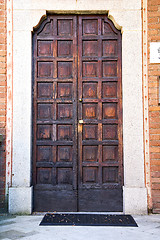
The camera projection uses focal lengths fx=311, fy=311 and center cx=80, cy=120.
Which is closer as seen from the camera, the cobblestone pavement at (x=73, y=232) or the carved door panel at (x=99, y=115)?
the cobblestone pavement at (x=73, y=232)

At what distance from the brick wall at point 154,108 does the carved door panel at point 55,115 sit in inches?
47.2

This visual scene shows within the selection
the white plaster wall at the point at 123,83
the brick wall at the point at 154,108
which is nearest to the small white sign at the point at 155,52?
the brick wall at the point at 154,108

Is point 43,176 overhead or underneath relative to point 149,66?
underneath

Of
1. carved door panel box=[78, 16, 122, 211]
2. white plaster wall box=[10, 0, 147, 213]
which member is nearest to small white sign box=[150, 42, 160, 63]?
white plaster wall box=[10, 0, 147, 213]

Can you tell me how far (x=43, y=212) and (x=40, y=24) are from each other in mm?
3023

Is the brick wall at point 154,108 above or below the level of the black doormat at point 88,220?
above

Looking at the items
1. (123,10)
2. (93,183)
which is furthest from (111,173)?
(123,10)

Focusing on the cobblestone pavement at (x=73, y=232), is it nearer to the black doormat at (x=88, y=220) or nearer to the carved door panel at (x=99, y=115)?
the black doormat at (x=88, y=220)

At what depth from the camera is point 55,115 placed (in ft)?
16.4

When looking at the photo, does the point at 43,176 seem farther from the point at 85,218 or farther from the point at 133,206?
the point at 133,206

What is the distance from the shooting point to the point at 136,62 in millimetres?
4965

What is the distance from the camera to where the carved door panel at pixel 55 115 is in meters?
4.91

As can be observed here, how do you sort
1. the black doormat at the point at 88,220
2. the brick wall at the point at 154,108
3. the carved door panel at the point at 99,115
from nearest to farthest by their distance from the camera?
the black doormat at the point at 88,220, the brick wall at the point at 154,108, the carved door panel at the point at 99,115

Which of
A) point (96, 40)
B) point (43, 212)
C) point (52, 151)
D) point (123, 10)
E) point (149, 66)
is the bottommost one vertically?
point (43, 212)
